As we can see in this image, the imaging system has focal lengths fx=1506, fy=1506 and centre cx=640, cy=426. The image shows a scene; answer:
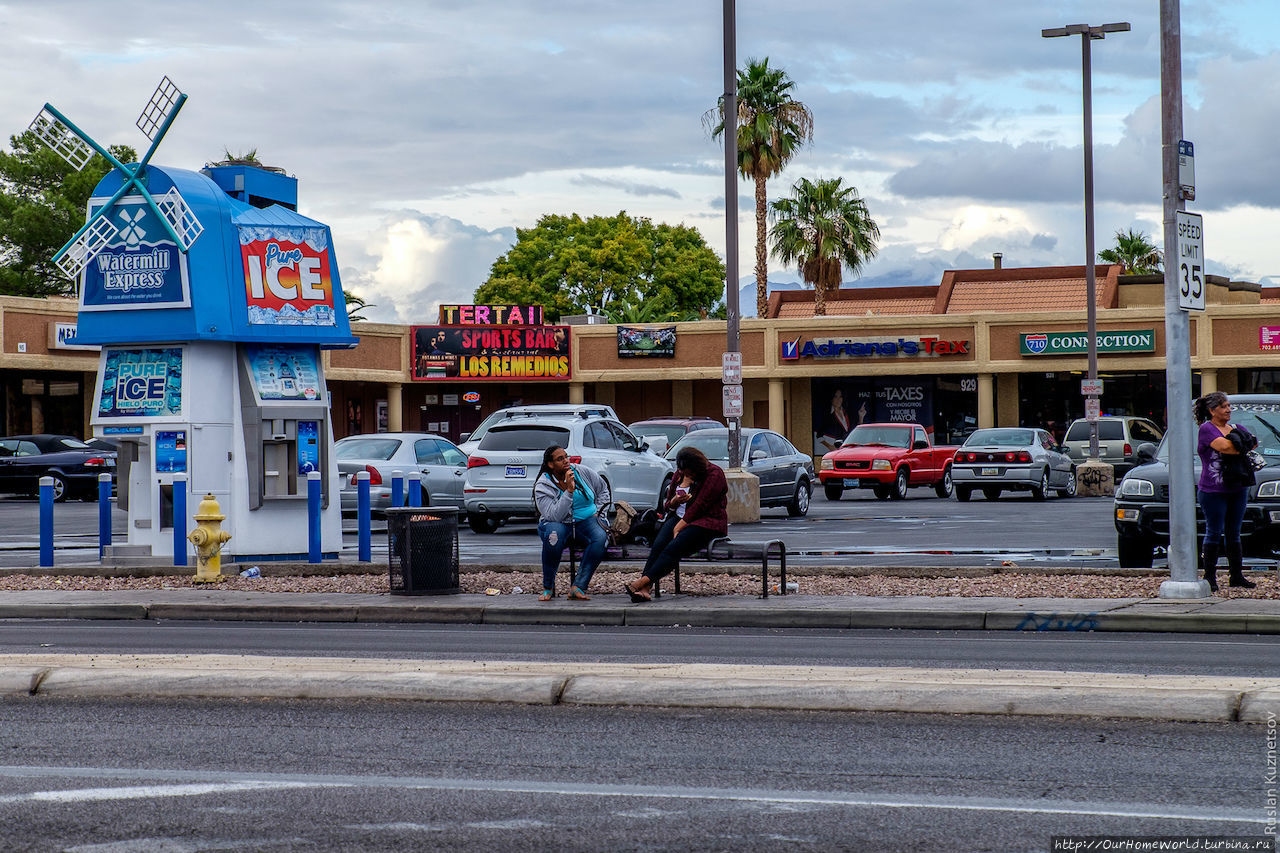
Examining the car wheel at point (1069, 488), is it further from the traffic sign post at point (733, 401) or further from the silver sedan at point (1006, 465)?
the traffic sign post at point (733, 401)

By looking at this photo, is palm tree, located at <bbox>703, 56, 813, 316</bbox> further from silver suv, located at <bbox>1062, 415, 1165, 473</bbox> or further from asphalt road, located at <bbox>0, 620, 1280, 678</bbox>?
asphalt road, located at <bbox>0, 620, 1280, 678</bbox>

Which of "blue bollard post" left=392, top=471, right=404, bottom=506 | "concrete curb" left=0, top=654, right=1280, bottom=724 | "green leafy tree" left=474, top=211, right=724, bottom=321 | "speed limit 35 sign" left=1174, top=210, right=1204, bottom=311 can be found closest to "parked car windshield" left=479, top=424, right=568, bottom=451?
"blue bollard post" left=392, top=471, right=404, bottom=506

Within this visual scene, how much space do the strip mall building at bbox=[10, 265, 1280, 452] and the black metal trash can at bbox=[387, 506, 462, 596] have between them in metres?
28.4

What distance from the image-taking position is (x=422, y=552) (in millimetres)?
15102

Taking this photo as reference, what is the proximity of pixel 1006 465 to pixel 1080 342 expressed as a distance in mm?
14722

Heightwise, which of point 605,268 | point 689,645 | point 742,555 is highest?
point 605,268

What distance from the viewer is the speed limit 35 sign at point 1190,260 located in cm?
1333

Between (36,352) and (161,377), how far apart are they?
914 inches

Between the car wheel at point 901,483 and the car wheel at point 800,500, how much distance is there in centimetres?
496

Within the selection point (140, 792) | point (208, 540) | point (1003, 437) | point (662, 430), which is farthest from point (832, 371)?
point (140, 792)

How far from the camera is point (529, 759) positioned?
7.29 metres

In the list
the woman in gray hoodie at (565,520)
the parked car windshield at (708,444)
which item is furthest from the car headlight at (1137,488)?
the parked car windshield at (708,444)

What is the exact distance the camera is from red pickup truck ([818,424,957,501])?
32031 millimetres

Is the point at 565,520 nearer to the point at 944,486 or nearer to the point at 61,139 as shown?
the point at 61,139
